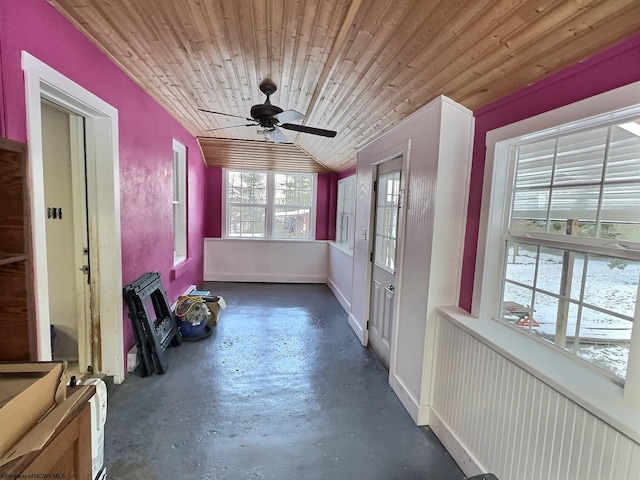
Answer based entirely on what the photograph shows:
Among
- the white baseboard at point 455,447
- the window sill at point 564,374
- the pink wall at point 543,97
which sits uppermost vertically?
the pink wall at point 543,97

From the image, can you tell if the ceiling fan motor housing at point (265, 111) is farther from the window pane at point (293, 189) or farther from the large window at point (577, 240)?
the window pane at point (293, 189)

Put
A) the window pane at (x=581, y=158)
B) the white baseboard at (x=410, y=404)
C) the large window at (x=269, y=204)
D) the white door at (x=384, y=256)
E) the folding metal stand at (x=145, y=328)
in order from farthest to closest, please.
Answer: the large window at (x=269, y=204) < the white door at (x=384, y=256) < the folding metal stand at (x=145, y=328) < the white baseboard at (x=410, y=404) < the window pane at (x=581, y=158)

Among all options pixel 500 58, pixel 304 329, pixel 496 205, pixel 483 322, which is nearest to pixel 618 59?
pixel 500 58

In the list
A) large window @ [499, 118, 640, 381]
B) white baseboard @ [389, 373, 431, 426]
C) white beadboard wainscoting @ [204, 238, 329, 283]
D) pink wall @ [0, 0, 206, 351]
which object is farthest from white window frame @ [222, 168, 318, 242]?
large window @ [499, 118, 640, 381]

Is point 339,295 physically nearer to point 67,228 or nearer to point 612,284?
point 67,228

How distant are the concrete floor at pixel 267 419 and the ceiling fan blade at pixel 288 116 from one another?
2200mm

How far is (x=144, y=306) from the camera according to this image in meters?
2.65

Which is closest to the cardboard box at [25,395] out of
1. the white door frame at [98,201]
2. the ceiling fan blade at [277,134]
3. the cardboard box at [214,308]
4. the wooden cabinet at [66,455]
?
the wooden cabinet at [66,455]

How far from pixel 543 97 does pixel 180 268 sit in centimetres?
400

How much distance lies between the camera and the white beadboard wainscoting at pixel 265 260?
6.04 m

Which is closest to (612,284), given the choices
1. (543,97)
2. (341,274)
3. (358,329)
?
(543,97)

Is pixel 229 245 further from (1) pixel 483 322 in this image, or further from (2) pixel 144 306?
(1) pixel 483 322

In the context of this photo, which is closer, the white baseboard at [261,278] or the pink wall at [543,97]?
the pink wall at [543,97]

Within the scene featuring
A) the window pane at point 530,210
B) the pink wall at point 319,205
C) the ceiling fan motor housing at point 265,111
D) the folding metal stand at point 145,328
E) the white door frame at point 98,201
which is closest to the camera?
the white door frame at point 98,201
